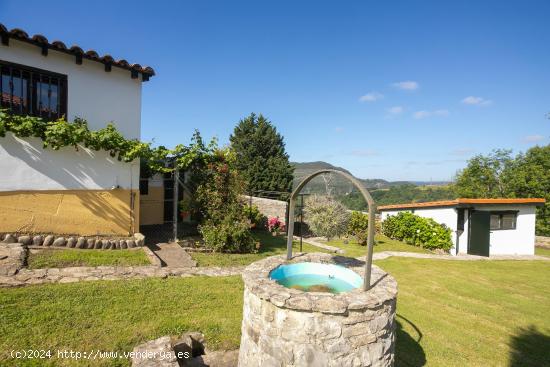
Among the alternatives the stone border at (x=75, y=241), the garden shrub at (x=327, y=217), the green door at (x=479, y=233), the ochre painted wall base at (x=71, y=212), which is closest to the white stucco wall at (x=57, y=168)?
the ochre painted wall base at (x=71, y=212)

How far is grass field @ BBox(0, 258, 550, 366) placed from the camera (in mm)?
4512

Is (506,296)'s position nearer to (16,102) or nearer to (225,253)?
(225,253)

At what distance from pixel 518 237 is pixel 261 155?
18.4 m

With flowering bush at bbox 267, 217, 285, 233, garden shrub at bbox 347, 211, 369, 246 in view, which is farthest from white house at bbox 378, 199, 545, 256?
flowering bush at bbox 267, 217, 285, 233

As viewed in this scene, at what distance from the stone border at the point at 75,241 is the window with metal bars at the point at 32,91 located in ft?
11.7

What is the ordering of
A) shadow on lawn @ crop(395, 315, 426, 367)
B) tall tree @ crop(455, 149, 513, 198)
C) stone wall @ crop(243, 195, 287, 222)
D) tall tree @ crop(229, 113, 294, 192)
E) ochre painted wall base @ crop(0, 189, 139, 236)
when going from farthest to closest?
1. tall tree @ crop(455, 149, 513, 198)
2. tall tree @ crop(229, 113, 294, 192)
3. stone wall @ crop(243, 195, 287, 222)
4. ochre painted wall base @ crop(0, 189, 139, 236)
5. shadow on lawn @ crop(395, 315, 426, 367)

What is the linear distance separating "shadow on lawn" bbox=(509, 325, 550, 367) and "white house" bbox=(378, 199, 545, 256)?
964 centimetres

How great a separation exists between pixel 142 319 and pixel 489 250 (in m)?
17.7

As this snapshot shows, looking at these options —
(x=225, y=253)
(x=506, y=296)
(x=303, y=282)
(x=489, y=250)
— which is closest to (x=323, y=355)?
(x=303, y=282)

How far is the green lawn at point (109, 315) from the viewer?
14.0 ft

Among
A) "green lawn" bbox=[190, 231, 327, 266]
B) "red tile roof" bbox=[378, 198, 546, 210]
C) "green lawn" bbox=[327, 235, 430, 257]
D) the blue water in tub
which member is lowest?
"green lawn" bbox=[327, 235, 430, 257]

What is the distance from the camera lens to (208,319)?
Result: 549 cm

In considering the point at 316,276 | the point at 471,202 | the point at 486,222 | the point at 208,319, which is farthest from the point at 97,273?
the point at 486,222

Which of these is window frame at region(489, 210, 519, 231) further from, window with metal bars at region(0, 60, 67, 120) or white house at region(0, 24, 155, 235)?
window with metal bars at region(0, 60, 67, 120)
